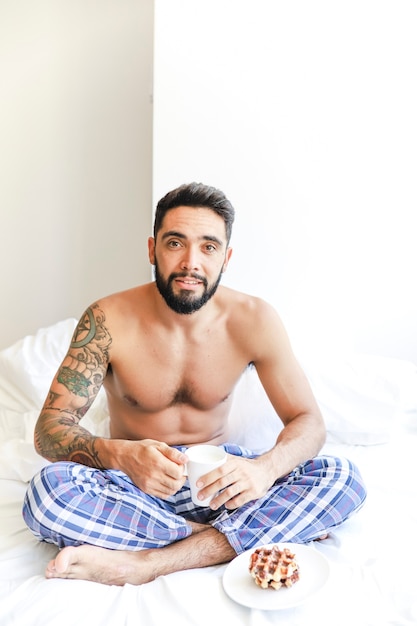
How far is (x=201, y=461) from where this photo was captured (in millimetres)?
1205

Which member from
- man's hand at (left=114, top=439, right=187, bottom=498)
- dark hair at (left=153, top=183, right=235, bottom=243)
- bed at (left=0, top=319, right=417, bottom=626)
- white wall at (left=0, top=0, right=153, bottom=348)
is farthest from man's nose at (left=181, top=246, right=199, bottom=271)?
white wall at (left=0, top=0, right=153, bottom=348)

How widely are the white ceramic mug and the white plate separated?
0.49ft

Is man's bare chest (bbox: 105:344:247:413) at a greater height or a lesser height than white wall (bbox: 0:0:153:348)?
lesser

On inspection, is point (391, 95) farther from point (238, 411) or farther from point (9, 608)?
point (9, 608)

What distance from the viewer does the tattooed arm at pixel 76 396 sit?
146 centimetres

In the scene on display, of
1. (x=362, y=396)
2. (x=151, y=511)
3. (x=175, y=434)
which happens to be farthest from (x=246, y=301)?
(x=151, y=511)

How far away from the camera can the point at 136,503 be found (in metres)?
1.42

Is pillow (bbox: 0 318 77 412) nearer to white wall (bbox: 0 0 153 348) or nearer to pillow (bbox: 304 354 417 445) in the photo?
white wall (bbox: 0 0 153 348)

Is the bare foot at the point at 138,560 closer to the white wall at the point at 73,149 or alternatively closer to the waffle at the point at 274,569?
the waffle at the point at 274,569

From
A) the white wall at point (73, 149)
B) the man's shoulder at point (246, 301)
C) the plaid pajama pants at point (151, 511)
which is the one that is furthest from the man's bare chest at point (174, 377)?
the white wall at point (73, 149)

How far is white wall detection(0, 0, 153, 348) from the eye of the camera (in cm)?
258

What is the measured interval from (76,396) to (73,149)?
1.38 meters

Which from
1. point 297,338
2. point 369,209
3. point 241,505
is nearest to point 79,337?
point 241,505

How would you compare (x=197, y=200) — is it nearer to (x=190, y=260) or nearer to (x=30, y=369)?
(x=190, y=260)
